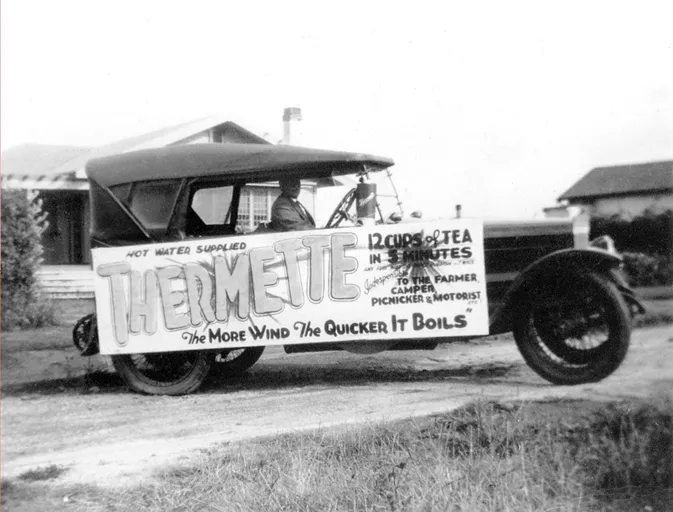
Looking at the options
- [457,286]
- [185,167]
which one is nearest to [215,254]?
[185,167]

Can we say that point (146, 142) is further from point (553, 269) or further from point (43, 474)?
point (553, 269)

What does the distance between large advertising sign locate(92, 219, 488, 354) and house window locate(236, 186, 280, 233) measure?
1.89ft

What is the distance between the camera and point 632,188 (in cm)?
377

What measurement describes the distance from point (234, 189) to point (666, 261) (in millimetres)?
3595

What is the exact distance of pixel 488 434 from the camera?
3.64 m

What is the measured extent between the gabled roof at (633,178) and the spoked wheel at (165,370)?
310cm

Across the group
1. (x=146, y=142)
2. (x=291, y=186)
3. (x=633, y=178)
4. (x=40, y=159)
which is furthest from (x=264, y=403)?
(x=40, y=159)

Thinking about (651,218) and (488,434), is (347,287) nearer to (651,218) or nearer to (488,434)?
(488,434)

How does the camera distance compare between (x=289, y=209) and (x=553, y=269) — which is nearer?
(x=553, y=269)

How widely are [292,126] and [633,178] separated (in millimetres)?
2177

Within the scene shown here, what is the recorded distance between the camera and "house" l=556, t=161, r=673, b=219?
11.9 ft

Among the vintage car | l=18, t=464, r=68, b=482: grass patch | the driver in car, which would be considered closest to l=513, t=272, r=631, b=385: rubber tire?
the vintage car

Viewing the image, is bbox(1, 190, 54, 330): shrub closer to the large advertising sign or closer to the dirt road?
the dirt road

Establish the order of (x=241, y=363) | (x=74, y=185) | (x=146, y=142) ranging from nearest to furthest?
(x=241, y=363) → (x=146, y=142) → (x=74, y=185)
